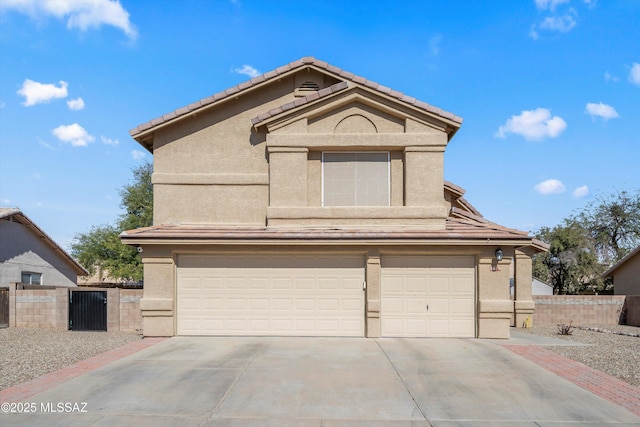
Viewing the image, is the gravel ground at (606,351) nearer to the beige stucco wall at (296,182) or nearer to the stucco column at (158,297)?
the beige stucco wall at (296,182)

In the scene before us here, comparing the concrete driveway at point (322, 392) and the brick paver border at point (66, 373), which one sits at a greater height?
the concrete driveway at point (322, 392)

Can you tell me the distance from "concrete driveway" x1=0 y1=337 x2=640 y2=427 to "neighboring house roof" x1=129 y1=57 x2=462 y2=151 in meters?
6.69

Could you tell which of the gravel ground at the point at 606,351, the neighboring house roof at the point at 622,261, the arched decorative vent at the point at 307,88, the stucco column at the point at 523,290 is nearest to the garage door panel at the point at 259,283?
the arched decorative vent at the point at 307,88

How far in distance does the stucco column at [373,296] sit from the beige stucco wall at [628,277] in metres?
19.1

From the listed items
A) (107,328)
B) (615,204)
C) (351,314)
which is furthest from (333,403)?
(615,204)

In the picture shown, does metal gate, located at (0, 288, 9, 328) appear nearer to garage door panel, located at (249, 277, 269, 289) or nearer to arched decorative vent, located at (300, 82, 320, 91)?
garage door panel, located at (249, 277, 269, 289)

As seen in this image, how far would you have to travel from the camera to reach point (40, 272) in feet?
80.7

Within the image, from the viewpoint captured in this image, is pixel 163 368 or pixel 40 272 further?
pixel 40 272

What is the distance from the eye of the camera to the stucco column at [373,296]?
43.0ft

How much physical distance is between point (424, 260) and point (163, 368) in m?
7.39

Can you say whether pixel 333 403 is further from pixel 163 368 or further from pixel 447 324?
pixel 447 324

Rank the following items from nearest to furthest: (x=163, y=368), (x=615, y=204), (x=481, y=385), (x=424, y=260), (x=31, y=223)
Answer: (x=481, y=385) → (x=163, y=368) → (x=424, y=260) → (x=31, y=223) → (x=615, y=204)

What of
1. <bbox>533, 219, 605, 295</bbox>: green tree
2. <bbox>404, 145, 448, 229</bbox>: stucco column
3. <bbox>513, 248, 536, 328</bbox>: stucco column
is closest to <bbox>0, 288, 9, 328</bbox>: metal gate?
<bbox>404, 145, 448, 229</bbox>: stucco column

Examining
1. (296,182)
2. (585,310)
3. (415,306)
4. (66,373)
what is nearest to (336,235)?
(296,182)
